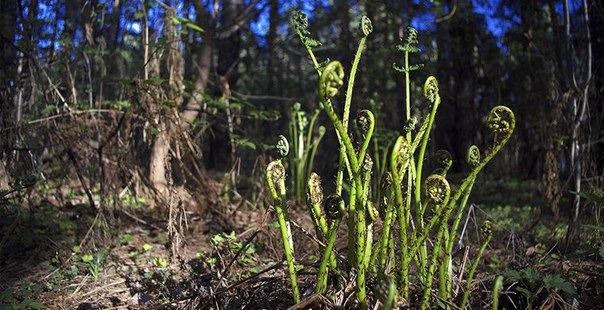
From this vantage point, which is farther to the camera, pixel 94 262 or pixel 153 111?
pixel 153 111

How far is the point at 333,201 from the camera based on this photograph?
139 centimetres

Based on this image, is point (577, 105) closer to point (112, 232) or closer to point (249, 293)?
point (249, 293)

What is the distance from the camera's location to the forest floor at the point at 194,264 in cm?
182

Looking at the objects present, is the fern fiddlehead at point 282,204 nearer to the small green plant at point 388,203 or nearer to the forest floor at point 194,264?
the small green plant at point 388,203

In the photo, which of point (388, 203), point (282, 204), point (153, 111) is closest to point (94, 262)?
point (153, 111)

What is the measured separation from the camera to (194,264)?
258cm

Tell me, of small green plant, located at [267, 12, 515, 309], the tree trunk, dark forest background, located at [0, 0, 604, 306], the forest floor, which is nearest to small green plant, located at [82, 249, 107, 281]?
the forest floor

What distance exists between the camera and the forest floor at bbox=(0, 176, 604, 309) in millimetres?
1818

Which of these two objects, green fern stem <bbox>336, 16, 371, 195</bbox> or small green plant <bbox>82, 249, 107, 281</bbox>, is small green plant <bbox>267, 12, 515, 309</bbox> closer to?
green fern stem <bbox>336, 16, 371, 195</bbox>

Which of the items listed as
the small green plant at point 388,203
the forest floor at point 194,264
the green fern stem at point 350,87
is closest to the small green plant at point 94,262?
the forest floor at point 194,264

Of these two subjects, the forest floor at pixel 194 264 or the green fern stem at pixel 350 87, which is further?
the forest floor at pixel 194 264

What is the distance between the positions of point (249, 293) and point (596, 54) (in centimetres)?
432

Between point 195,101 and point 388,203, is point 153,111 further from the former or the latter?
point 388,203

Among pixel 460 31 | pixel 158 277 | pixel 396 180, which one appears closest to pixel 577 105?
pixel 396 180
